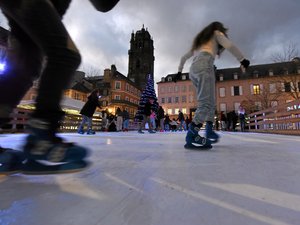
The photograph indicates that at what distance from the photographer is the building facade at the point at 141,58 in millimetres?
70125

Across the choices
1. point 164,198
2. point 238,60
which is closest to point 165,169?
point 164,198

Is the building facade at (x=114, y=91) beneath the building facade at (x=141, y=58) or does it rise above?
beneath

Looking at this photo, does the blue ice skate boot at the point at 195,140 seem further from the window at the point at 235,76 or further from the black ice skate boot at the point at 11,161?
the window at the point at 235,76

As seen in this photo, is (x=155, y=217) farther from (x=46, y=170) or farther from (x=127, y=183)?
(x=46, y=170)

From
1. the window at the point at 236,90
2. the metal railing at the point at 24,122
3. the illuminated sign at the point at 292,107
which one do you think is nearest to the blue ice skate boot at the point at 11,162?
the metal railing at the point at 24,122

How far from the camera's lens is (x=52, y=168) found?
839 millimetres

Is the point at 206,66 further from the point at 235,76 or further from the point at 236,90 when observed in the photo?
the point at 235,76

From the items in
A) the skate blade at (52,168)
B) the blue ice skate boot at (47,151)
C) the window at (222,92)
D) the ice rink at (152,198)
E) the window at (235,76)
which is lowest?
the ice rink at (152,198)

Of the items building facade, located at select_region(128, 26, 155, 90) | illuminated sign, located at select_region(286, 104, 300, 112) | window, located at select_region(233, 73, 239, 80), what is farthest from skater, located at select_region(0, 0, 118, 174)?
building facade, located at select_region(128, 26, 155, 90)

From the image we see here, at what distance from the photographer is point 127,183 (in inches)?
34.7

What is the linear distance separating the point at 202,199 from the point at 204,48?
227 cm

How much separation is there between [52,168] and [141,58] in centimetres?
7339

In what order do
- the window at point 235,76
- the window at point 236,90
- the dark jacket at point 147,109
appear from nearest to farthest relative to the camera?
the dark jacket at point 147,109 < the window at point 236,90 < the window at point 235,76

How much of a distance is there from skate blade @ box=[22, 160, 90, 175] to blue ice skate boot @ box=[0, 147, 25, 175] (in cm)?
5
